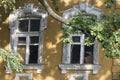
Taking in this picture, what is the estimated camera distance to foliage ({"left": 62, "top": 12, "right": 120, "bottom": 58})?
11586 mm

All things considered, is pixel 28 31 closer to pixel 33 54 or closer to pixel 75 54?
pixel 33 54

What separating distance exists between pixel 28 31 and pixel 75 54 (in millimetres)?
1808

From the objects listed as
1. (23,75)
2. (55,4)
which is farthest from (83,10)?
(23,75)

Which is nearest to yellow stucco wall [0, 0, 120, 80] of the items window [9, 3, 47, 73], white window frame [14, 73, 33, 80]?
white window frame [14, 73, 33, 80]

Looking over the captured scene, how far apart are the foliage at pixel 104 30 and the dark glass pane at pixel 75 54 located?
2.67 m

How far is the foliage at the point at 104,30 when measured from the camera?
1159cm

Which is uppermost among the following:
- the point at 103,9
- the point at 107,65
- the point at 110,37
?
the point at 103,9

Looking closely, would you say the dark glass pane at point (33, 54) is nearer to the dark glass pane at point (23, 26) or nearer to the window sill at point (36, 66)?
the window sill at point (36, 66)

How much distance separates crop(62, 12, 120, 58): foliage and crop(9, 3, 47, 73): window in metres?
3.04

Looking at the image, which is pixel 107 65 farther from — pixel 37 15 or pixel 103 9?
pixel 37 15

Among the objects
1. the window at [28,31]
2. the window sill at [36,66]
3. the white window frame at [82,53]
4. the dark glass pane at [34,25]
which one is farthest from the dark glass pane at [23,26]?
the white window frame at [82,53]

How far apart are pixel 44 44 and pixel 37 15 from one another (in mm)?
1017

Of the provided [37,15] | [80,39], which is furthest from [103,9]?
[37,15]

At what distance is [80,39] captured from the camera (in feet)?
49.0
